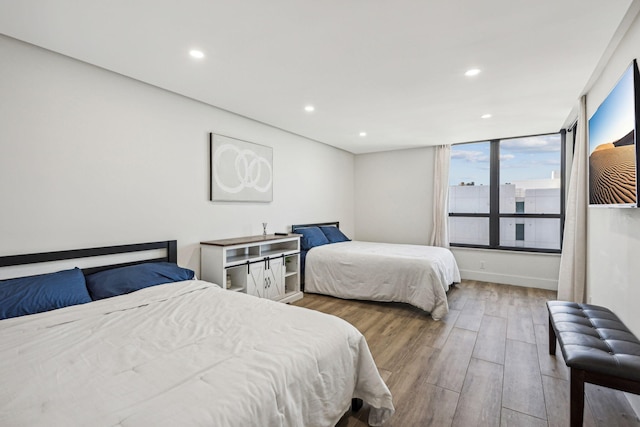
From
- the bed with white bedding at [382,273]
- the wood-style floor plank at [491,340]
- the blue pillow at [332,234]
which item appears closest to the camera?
the wood-style floor plank at [491,340]

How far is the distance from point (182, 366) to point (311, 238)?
11.2 feet

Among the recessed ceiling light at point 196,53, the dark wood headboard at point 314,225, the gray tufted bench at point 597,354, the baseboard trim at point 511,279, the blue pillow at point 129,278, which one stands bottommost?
the baseboard trim at point 511,279

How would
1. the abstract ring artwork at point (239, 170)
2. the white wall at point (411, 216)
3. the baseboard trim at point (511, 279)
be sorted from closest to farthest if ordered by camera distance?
the abstract ring artwork at point (239, 170) → the baseboard trim at point (511, 279) → the white wall at point (411, 216)

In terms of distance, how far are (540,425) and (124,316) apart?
2659 millimetres

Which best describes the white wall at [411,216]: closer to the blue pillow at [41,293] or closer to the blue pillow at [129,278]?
the blue pillow at [129,278]

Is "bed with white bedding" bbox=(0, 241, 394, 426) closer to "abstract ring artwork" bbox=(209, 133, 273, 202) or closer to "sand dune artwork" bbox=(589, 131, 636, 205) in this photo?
"abstract ring artwork" bbox=(209, 133, 273, 202)

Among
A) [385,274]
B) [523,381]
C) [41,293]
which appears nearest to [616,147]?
[523,381]

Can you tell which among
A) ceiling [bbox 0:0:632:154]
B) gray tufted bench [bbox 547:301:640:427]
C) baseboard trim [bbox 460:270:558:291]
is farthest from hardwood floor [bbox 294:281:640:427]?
ceiling [bbox 0:0:632:154]

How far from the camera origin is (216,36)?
2.04 m

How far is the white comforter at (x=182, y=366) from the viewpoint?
3.42ft

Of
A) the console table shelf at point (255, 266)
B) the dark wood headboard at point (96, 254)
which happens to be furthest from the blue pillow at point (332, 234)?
the dark wood headboard at point (96, 254)

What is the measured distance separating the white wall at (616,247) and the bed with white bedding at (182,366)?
1.81 meters

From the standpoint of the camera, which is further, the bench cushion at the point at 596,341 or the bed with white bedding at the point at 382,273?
the bed with white bedding at the point at 382,273

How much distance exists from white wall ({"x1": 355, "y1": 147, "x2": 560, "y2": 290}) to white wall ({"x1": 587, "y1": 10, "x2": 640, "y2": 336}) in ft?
6.31
